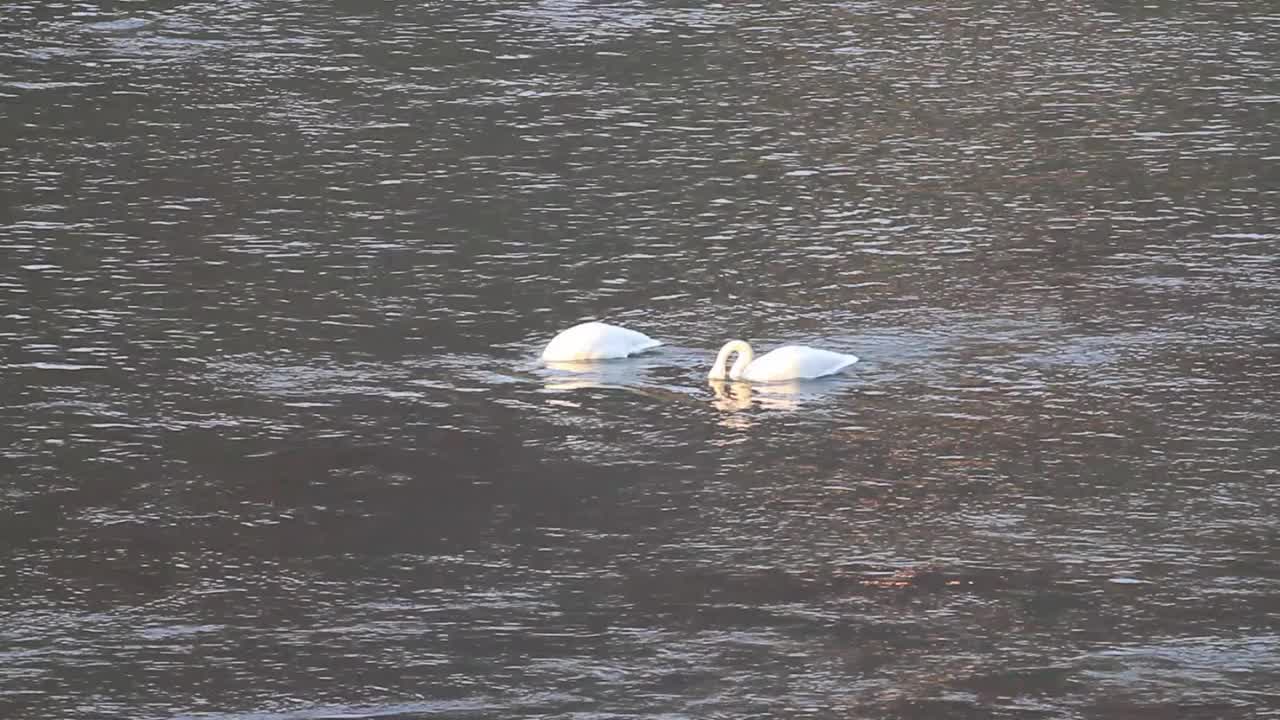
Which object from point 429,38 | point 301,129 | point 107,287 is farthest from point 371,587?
point 429,38

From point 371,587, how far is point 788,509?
8.60 ft

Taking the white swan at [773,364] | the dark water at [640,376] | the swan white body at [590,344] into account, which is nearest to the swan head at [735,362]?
the white swan at [773,364]

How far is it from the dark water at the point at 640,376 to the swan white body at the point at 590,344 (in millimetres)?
173

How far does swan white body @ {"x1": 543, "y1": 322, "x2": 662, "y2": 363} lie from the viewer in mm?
17109

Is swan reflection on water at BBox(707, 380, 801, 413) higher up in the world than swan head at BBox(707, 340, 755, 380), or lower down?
lower down

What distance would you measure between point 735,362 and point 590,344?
40.4 inches

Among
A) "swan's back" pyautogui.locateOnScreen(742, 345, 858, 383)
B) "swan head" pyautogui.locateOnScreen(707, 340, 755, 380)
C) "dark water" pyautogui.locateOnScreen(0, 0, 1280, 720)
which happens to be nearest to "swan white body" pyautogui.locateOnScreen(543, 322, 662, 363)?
"dark water" pyautogui.locateOnScreen(0, 0, 1280, 720)

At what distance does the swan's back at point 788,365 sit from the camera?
16703 mm

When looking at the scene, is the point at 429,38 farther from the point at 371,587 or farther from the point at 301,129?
the point at 371,587

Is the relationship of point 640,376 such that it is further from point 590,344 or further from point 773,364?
point 773,364

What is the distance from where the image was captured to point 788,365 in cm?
1673

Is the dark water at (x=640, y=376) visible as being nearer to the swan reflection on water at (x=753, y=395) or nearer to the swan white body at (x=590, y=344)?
the swan reflection on water at (x=753, y=395)

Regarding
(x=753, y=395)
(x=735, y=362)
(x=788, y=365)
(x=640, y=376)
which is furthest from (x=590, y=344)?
(x=788, y=365)

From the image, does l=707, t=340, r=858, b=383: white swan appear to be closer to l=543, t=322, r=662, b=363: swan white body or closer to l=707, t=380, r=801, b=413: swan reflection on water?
l=707, t=380, r=801, b=413: swan reflection on water
